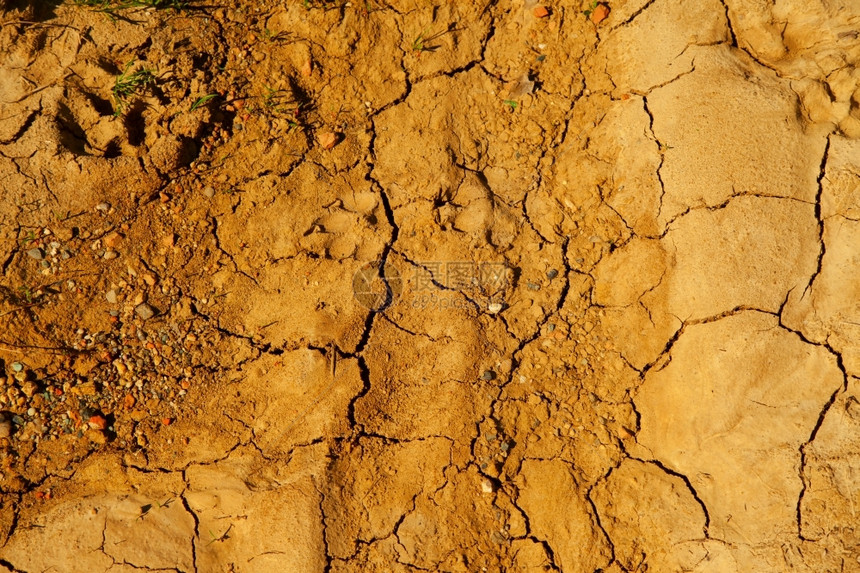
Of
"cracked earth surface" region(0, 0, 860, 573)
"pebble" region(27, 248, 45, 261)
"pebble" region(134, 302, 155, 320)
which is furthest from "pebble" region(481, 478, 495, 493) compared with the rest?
"pebble" region(27, 248, 45, 261)

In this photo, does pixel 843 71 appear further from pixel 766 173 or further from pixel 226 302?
pixel 226 302

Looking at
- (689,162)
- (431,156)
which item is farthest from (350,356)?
(689,162)

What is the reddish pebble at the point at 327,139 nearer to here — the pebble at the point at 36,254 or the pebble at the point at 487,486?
the pebble at the point at 36,254

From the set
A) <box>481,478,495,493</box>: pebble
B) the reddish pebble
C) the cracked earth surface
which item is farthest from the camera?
the reddish pebble

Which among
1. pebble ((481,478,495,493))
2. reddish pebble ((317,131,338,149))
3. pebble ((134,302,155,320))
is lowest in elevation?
pebble ((481,478,495,493))

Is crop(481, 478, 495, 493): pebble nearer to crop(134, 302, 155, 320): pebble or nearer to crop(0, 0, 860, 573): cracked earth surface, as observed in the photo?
crop(0, 0, 860, 573): cracked earth surface

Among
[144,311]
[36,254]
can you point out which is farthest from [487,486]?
[36,254]
